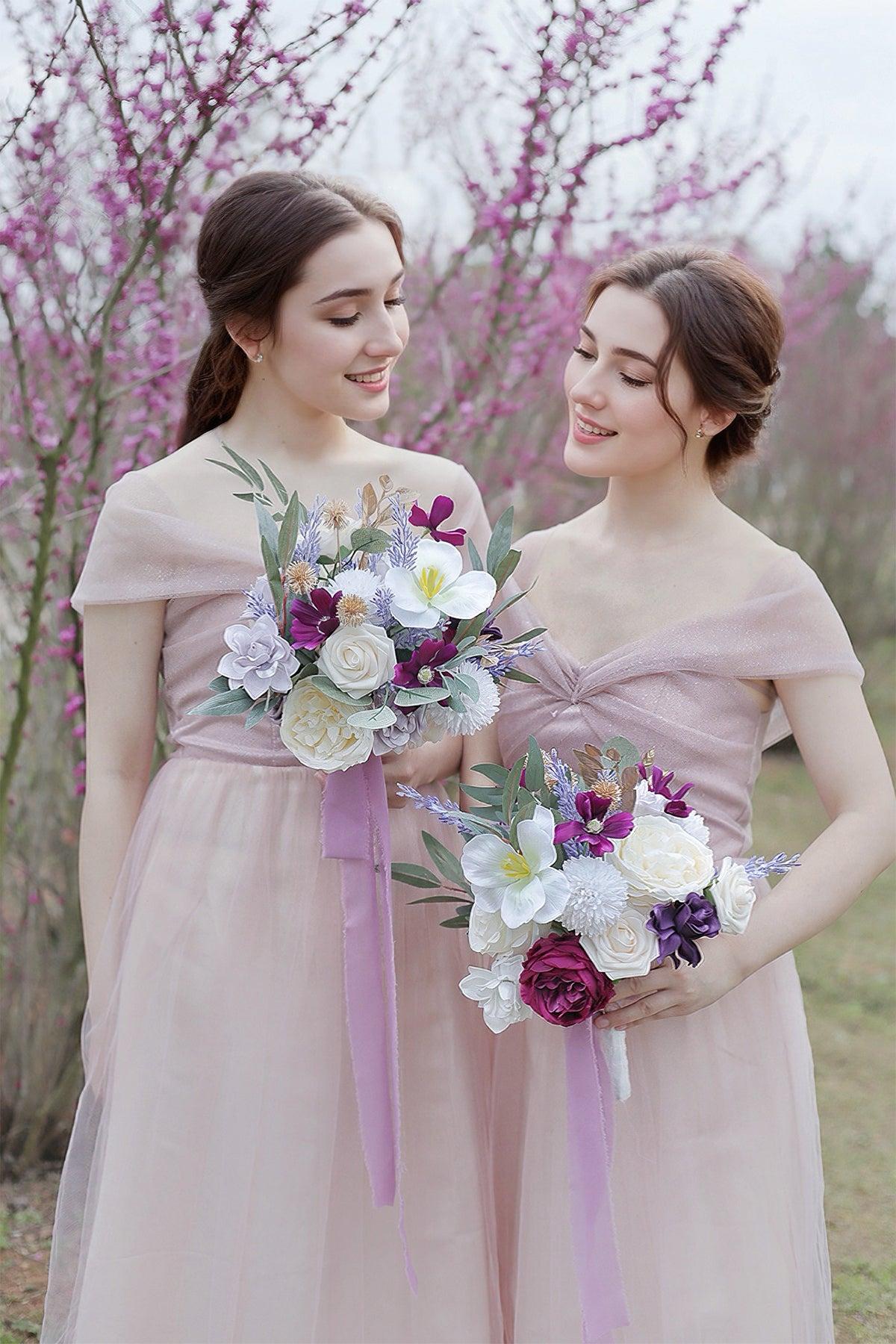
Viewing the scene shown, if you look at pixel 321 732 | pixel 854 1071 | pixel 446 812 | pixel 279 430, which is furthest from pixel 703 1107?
pixel 854 1071

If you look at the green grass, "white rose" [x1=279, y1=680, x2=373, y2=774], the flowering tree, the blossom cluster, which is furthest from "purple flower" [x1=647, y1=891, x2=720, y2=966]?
the green grass

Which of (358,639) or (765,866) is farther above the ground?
(358,639)

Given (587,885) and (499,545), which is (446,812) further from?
(499,545)

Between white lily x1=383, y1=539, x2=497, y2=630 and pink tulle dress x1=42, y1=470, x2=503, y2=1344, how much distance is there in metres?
0.47

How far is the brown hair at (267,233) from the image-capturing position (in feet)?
7.79

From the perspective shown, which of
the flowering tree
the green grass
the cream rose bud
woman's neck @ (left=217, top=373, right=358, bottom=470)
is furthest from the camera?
the green grass

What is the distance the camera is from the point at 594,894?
6.46 ft

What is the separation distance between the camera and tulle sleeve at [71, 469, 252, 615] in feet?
7.82

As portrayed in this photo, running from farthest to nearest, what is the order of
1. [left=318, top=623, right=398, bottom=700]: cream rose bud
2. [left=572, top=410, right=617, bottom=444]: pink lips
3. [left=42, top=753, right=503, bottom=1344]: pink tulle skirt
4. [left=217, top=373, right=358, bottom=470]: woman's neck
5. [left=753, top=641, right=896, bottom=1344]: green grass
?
[left=753, top=641, right=896, bottom=1344]: green grass < [left=217, top=373, right=358, bottom=470]: woman's neck < [left=572, top=410, right=617, bottom=444]: pink lips < [left=42, top=753, right=503, bottom=1344]: pink tulle skirt < [left=318, top=623, right=398, bottom=700]: cream rose bud

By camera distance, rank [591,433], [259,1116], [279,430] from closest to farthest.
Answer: [259,1116] → [591,433] → [279,430]

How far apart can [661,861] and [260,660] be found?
671mm

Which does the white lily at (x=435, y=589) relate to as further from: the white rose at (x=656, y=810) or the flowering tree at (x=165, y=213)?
the flowering tree at (x=165, y=213)

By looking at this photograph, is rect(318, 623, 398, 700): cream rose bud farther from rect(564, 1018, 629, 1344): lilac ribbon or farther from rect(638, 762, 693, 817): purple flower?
rect(564, 1018, 629, 1344): lilac ribbon

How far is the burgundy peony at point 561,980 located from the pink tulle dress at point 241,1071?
460 mm
